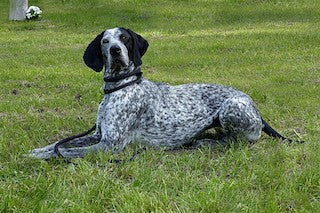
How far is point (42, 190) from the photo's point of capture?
4.64 metres

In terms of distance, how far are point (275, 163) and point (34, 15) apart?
62.2 ft

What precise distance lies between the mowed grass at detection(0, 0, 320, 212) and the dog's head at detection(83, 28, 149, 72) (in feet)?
3.29

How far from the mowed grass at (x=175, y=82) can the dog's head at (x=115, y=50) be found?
1.00 m

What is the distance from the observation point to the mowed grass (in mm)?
4543

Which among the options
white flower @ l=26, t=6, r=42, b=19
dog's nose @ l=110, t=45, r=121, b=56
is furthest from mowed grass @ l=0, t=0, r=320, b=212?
white flower @ l=26, t=6, r=42, b=19


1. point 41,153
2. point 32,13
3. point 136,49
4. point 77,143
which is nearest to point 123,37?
point 136,49

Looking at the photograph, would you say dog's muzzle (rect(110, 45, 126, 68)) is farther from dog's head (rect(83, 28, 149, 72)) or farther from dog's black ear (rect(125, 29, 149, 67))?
dog's black ear (rect(125, 29, 149, 67))

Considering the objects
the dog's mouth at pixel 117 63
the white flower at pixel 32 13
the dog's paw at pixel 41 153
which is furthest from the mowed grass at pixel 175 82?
the white flower at pixel 32 13

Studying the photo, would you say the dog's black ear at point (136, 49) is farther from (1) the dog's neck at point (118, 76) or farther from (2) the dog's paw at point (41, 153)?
(2) the dog's paw at point (41, 153)

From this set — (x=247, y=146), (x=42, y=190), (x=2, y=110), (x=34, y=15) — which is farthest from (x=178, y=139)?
(x=34, y=15)

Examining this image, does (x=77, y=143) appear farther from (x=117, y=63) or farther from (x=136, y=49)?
(x=136, y=49)

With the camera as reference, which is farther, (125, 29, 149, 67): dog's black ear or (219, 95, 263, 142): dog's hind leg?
(219, 95, 263, 142): dog's hind leg

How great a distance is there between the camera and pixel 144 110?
611cm

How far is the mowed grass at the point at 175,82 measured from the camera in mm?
4543
